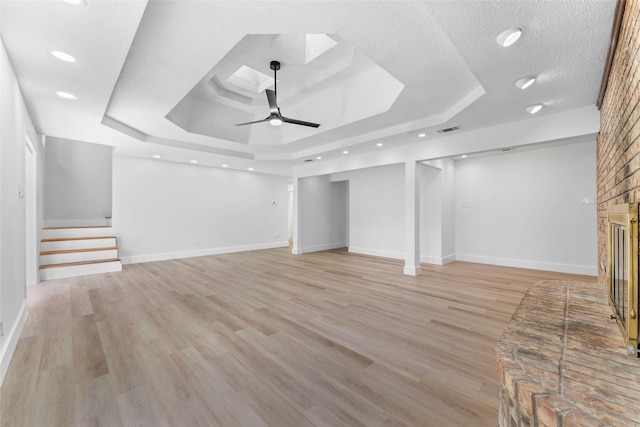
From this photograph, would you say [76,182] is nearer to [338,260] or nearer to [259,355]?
[338,260]

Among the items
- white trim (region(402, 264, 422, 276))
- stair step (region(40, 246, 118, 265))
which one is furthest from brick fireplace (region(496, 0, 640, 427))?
stair step (region(40, 246, 118, 265))

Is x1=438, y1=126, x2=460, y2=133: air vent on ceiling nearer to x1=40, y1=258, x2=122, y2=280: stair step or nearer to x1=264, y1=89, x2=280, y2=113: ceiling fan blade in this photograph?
x1=264, y1=89, x2=280, y2=113: ceiling fan blade

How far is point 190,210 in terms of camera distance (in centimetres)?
737

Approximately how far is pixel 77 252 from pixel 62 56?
4759mm

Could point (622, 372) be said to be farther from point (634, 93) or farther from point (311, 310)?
point (311, 310)

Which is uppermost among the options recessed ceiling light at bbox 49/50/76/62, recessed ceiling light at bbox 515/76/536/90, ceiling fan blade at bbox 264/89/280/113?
ceiling fan blade at bbox 264/89/280/113

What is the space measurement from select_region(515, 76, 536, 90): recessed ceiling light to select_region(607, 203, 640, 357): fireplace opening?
5.03 ft

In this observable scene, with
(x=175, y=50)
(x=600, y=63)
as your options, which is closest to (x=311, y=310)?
(x=175, y=50)

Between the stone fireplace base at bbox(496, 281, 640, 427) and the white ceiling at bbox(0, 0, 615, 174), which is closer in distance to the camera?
the stone fireplace base at bbox(496, 281, 640, 427)

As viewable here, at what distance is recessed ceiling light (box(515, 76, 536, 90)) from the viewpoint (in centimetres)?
266

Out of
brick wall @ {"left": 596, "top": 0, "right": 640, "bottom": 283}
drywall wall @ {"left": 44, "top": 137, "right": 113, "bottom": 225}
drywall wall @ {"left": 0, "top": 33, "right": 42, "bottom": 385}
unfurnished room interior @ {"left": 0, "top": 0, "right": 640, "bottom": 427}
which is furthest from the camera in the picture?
drywall wall @ {"left": 44, "top": 137, "right": 113, "bottom": 225}

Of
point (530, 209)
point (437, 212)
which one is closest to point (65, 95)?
point (437, 212)

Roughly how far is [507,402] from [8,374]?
11.1 feet

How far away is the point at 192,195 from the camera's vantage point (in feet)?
24.2
